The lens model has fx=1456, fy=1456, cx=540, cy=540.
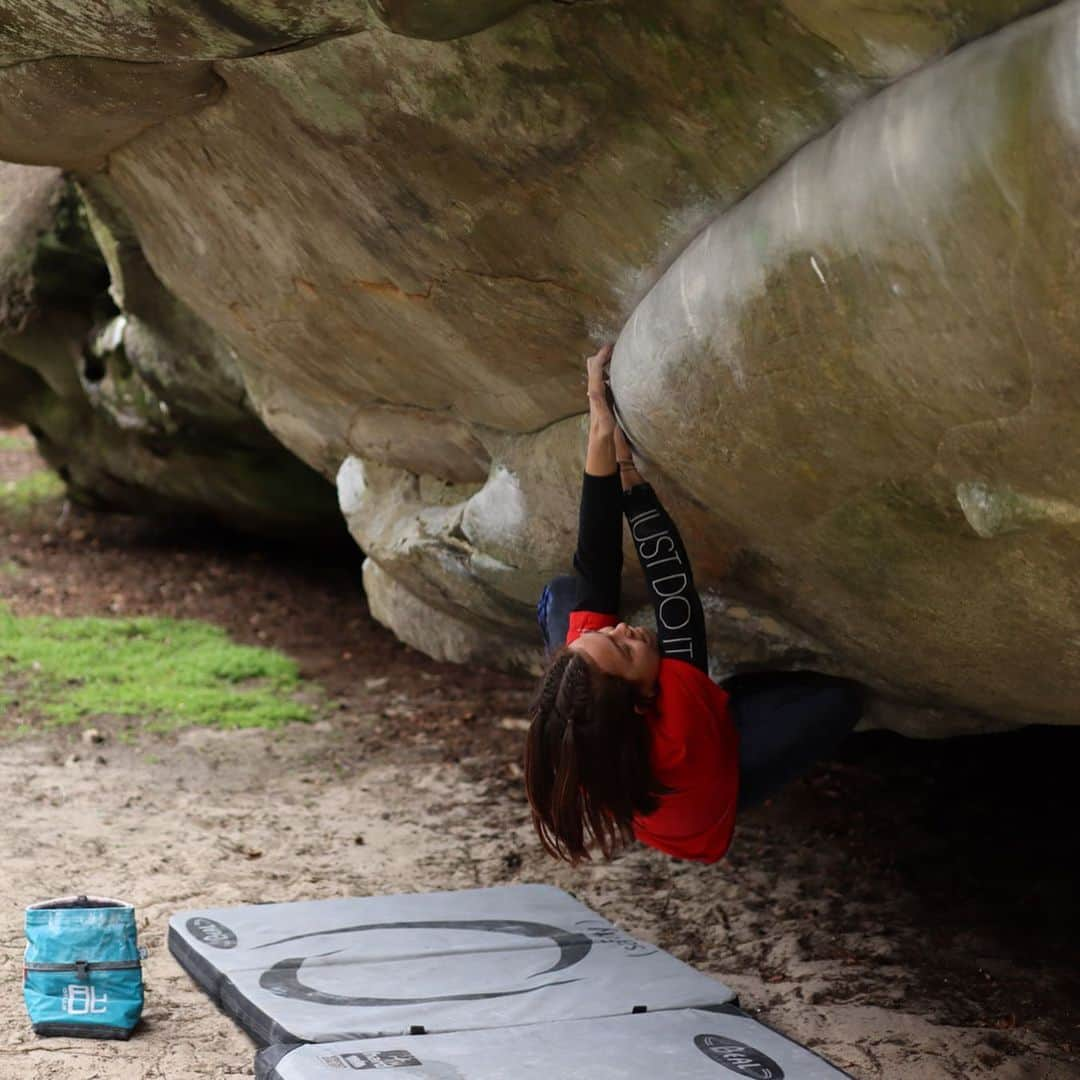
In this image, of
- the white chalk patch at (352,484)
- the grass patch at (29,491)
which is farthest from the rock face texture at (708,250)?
the grass patch at (29,491)

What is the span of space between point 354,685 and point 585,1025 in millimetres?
4513

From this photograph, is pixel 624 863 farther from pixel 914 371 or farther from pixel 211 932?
pixel 914 371

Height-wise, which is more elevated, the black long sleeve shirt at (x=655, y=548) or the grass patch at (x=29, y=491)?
the black long sleeve shirt at (x=655, y=548)

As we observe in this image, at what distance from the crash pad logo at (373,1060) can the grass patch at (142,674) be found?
373 centimetres

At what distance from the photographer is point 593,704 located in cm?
356

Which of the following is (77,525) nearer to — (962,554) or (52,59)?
(52,59)

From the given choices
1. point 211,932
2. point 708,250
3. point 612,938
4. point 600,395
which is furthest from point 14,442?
point 708,250

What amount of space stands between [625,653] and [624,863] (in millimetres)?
2274

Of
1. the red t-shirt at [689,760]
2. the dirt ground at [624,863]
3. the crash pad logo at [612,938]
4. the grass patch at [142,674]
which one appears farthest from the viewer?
the grass patch at [142,674]

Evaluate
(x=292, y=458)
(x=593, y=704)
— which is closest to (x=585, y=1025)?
(x=593, y=704)

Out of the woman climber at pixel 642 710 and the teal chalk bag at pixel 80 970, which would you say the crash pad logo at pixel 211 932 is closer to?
the teal chalk bag at pixel 80 970

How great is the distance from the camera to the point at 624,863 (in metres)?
5.68

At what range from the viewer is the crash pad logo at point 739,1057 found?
12.5ft

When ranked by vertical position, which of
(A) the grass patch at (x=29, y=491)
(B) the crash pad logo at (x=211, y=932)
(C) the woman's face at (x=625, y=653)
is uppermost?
(C) the woman's face at (x=625, y=653)
